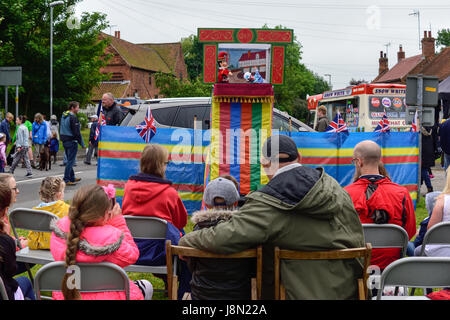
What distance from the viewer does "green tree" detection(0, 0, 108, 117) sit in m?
29.8

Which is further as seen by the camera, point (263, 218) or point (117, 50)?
point (117, 50)

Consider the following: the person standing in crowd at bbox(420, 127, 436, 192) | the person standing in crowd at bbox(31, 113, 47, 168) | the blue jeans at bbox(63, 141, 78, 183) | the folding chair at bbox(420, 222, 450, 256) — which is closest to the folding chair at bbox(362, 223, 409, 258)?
the folding chair at bbox(420, 222, 450, 256)

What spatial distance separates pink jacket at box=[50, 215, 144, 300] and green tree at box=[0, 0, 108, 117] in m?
27.6

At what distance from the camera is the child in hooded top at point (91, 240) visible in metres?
2.98

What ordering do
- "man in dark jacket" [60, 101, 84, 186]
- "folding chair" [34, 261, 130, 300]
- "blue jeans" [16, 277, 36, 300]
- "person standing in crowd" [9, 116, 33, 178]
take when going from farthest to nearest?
"person standing in crowd" [9, 116, 33, 178] < "man in dark jacket" [60, 101, 84, 186] < "blue jeans" [16, 277, 36, 300] < "folding chair" [34, 261, 130, 300]

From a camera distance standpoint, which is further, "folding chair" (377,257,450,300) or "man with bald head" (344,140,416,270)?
"man with bald head" (344,140,416,270)

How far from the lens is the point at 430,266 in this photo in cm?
289

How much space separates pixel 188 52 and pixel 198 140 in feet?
287

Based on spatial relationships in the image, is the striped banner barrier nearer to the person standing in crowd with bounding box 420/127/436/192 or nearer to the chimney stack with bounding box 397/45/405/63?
the person standing in crowd with bounding box 420/127/436/192

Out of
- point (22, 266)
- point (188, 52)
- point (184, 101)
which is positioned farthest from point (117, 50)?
point (22, 266)

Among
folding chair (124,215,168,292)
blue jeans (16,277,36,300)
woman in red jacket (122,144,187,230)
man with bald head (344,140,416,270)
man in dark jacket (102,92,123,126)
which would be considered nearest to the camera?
blue jeans (16,277,36,300)

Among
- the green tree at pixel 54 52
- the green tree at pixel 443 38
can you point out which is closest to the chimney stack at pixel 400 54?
the green tree at pixel 443 38

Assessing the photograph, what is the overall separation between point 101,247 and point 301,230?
46.1 inches
